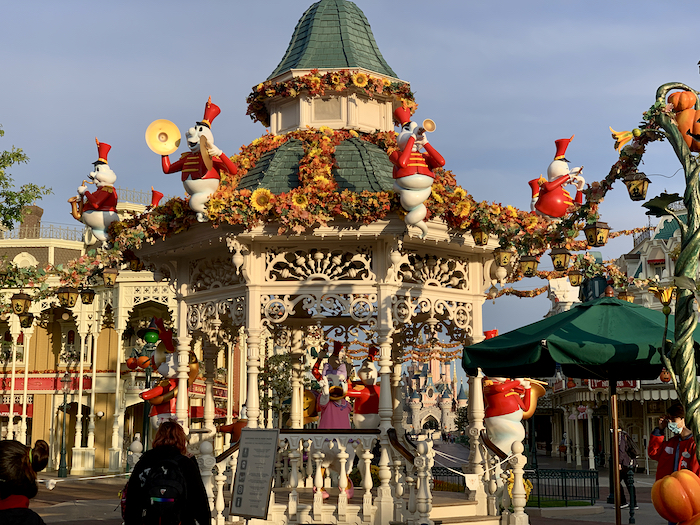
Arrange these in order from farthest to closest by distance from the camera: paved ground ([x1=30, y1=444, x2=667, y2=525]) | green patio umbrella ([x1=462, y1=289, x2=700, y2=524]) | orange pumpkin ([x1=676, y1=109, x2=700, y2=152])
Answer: paved ground ([x1=30, y1=444, x2=667, y2=525]) < green patio umbrella ([x1=462, y1=289, x2=700, y2=524]) < orange pumpkin ([x1=676, y1=109, x2=700, y2=152])

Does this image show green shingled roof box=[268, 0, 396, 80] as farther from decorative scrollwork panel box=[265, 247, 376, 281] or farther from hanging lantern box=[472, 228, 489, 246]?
hanging lantern box=[472, 228, 489, 246]

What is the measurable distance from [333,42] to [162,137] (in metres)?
3.82

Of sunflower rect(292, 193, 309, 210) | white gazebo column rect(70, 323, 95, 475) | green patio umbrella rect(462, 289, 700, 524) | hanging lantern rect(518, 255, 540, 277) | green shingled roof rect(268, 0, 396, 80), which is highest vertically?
green shingled roof rect(268, 0, 396, 80)

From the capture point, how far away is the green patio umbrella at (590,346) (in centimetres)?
717

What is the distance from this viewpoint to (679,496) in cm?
473

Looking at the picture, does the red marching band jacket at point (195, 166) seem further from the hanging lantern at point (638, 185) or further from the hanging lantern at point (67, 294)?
the hanging lantern at point (638, 185)

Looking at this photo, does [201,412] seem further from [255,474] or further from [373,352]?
[255,474]

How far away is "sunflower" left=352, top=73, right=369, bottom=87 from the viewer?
12305 millimetres

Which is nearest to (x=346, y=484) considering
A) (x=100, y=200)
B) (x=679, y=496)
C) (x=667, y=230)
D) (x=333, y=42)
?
(x=100, y=200)

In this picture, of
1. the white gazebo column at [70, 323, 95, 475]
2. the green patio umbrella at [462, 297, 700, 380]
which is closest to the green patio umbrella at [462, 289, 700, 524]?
the green patio umbrella at [462, 297, 700, 380]

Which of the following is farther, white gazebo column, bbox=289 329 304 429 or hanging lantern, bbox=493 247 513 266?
white gazebo column, bbox=289 329 304 429

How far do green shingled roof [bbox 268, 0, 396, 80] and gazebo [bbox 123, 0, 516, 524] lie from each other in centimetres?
3

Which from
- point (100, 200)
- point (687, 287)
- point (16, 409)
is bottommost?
point (16, 409)

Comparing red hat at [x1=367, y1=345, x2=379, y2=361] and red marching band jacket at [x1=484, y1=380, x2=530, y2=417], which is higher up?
red hat at [x1=367, y1=345, x2=379, y2=361]
